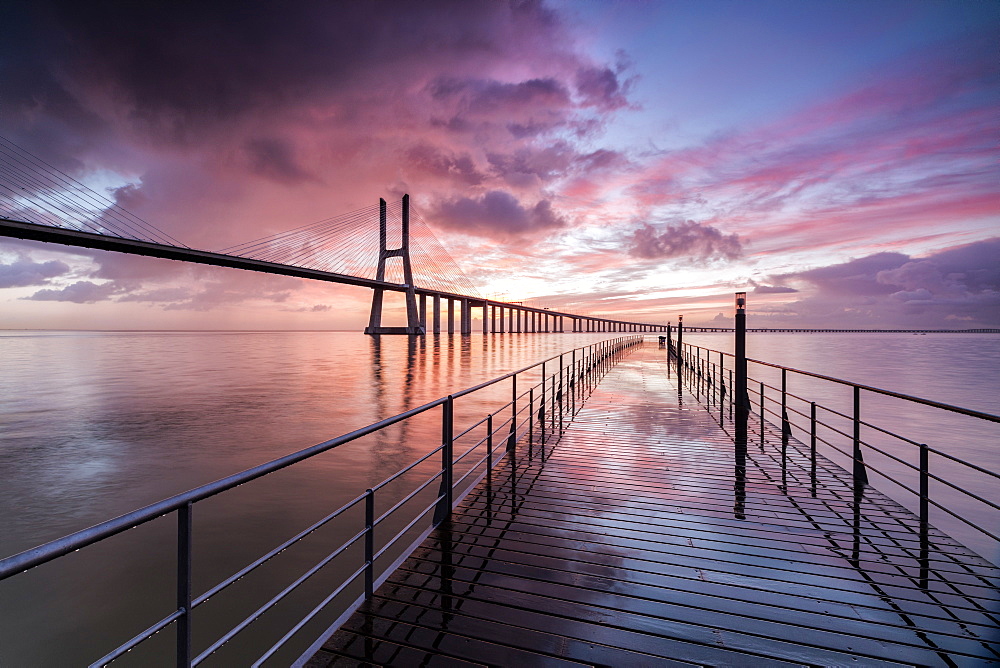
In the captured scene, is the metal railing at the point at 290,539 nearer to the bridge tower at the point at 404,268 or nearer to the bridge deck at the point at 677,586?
the bridge deck at the point at 677,586

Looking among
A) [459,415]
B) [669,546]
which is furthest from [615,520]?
[459,415]

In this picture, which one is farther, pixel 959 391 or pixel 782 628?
pixel 959 391

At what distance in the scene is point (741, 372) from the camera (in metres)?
7.75

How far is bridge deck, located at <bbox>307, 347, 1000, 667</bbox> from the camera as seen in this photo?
2.31 m

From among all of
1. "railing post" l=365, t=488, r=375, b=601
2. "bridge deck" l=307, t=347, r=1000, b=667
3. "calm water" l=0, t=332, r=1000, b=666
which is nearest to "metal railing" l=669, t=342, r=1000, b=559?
"bridge deck" l=307, t=347, r=1000, b=667

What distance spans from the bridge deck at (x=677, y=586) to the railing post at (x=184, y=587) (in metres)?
0.80

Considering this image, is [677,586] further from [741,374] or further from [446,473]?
[741,374]

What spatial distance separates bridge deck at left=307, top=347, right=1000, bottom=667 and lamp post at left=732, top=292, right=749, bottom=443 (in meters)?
2.53

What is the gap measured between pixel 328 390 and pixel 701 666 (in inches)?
783

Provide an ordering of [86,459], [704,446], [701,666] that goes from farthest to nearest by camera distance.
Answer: [86,459] → [704,446] → [701,666]

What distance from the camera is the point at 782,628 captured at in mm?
2473

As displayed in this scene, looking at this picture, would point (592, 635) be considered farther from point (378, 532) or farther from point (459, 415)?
point (459, 415)

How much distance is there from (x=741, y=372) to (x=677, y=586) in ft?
18.8

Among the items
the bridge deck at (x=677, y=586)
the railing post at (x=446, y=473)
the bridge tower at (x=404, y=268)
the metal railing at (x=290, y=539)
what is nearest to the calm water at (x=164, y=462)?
the metal railing at (x=290, y=539)
